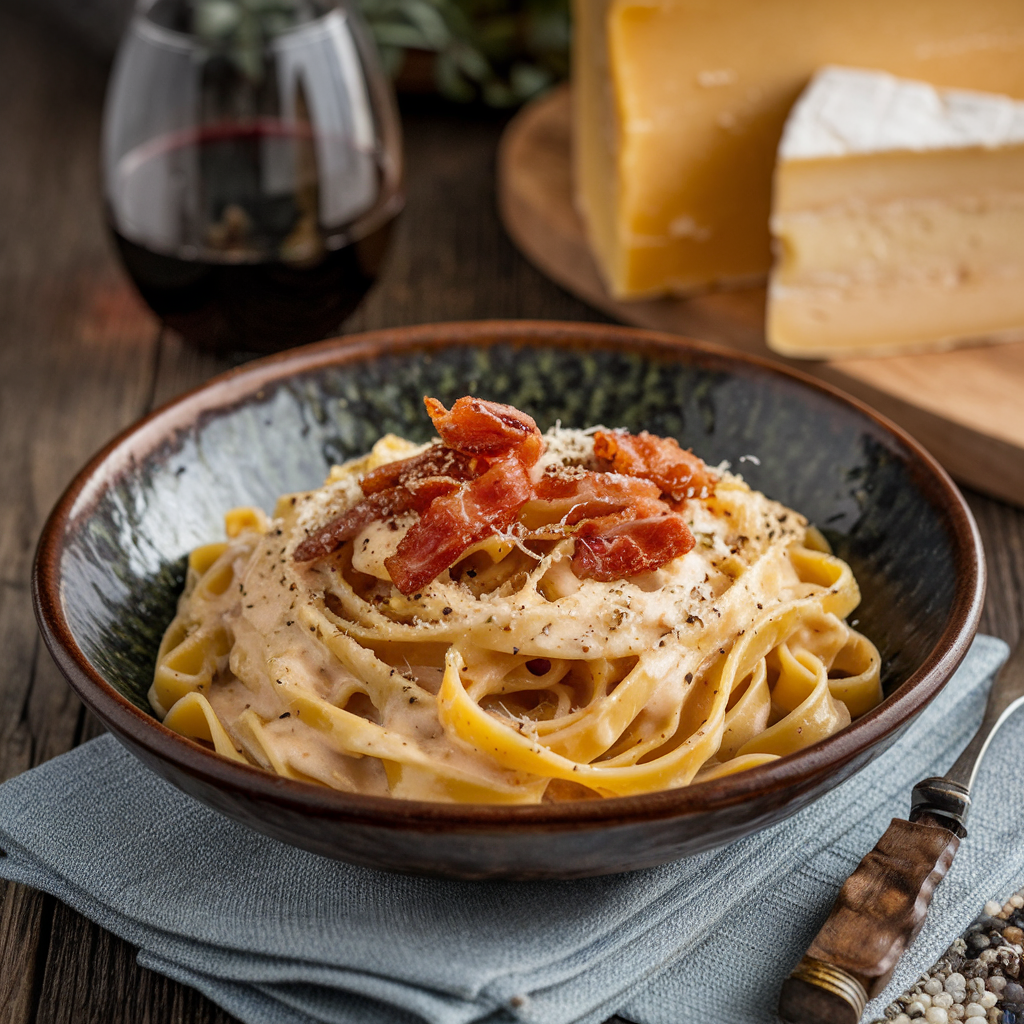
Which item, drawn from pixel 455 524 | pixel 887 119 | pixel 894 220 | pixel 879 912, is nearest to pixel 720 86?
pixel 887 119

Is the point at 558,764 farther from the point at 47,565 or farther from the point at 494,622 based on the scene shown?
the point at 47,565

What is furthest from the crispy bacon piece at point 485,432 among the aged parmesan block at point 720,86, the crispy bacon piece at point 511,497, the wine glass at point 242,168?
the aged parmesan block at point 720,86

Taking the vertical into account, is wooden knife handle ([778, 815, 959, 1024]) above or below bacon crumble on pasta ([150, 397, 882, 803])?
below

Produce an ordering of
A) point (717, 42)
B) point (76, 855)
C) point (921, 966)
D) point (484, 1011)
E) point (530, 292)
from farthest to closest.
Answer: point (530, 292) < point (717, 42) < point (76, 855) < point (921, 966) < point (484, 1011)

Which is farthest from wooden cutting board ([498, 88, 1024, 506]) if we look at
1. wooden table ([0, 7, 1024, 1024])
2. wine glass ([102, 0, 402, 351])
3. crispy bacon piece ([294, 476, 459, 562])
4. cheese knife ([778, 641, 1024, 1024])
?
crispy bacon piece ([294, 476, 459, 562])

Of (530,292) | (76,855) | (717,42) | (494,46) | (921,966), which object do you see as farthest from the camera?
(494,46)

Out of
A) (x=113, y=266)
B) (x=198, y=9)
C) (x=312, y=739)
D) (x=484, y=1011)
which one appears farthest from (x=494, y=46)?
(x=484, y=1011)

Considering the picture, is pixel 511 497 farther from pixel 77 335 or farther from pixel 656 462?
pixel 77 335

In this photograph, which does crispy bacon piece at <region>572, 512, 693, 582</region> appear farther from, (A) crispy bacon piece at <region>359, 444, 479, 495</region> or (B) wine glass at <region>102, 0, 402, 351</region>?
(B) wine glass at <region>102, 0, 402, 351</region>
